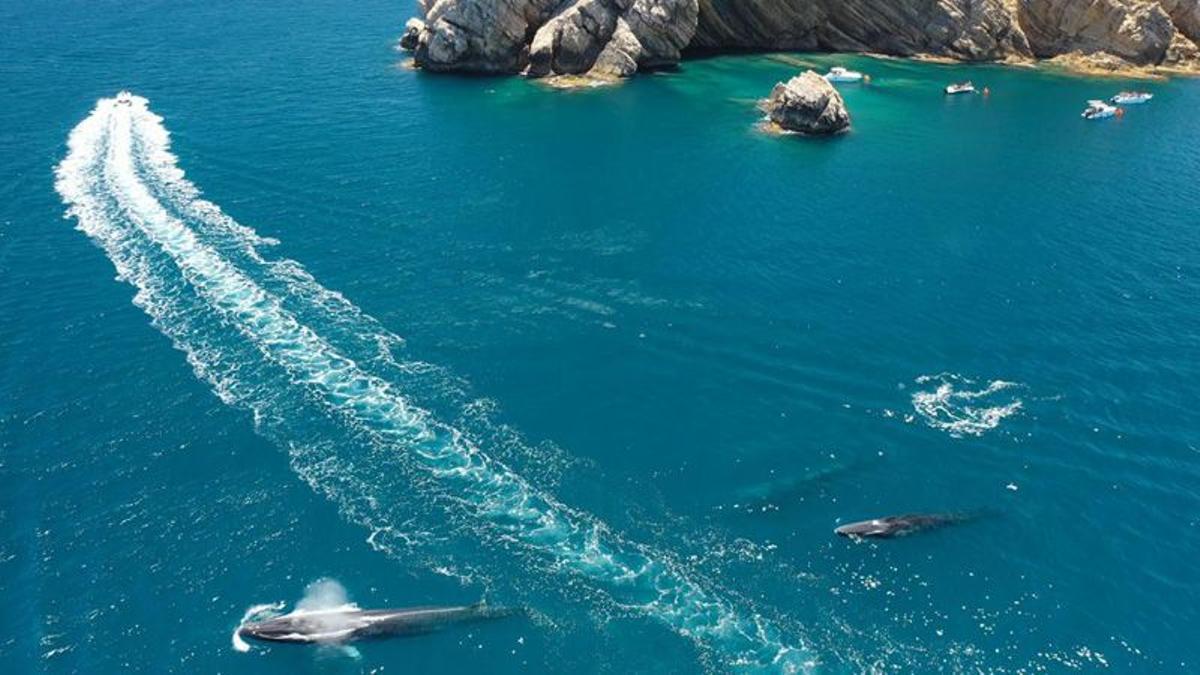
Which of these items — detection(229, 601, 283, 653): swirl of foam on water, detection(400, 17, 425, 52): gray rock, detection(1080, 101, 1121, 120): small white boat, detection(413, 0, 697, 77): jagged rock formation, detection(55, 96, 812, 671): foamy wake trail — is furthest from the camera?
detection(400, 17, 425, 52): gray rock

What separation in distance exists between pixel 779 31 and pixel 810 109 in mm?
51279

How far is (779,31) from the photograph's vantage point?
161 metres

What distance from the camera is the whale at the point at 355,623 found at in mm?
45531

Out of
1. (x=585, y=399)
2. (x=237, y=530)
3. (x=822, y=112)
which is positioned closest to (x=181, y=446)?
(x=237, y=530)

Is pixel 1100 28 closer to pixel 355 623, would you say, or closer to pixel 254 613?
pixel 355 623

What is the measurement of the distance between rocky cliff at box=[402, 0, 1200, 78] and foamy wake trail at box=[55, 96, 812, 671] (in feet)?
209

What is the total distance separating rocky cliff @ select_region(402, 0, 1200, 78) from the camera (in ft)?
466

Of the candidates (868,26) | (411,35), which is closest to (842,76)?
(868,26)

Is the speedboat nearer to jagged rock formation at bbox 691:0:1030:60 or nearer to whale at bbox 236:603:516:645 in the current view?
jagged rock formation at bbox 691:0:1030:60

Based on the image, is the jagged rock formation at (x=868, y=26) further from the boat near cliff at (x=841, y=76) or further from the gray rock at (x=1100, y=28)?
the boat near cliff at (x=841, y=76)

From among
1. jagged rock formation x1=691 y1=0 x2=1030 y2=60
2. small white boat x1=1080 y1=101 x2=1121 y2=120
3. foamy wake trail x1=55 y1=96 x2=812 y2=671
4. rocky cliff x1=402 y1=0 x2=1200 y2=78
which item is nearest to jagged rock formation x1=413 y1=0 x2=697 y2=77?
rocky cliff x1=402 y1=0 x2=1200 y2=78

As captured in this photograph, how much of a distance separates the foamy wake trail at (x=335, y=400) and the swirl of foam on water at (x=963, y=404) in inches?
954

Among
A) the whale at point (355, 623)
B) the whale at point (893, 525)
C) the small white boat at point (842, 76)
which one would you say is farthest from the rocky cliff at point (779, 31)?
the whale at point (355, 623)

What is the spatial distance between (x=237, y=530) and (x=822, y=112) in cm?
9734
